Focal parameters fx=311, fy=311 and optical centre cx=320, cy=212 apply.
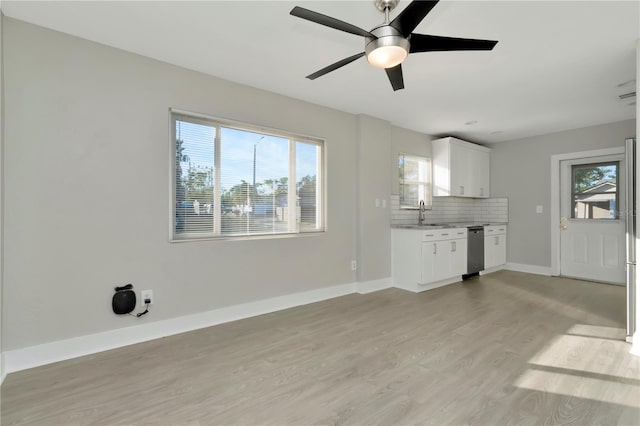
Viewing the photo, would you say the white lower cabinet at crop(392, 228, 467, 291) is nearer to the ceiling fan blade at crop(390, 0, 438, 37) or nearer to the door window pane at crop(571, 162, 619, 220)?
the door window pane at crop(571, 162, 619, 220)

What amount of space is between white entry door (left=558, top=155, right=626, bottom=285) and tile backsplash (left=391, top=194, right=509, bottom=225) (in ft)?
3.20

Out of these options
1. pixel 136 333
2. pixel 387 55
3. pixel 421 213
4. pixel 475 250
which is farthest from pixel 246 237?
pixel 475 250

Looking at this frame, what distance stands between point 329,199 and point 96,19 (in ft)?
9.14

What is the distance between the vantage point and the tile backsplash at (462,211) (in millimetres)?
5199

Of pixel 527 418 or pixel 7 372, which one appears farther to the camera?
pixel 7 372

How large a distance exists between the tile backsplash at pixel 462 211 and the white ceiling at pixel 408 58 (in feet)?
5.93

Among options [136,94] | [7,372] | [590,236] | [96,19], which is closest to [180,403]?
[7,372]

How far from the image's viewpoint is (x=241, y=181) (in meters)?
3.37

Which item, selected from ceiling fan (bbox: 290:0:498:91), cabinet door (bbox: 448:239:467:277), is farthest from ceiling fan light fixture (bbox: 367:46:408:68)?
cabinet door (bbox: 448:239:467:277)

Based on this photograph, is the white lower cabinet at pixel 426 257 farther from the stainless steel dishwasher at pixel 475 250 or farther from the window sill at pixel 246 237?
the window sill at pixel 246 237

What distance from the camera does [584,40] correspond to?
2467mm

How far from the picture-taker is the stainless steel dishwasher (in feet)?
16.6

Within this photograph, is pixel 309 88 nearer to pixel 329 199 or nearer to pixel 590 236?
pixel 329 199

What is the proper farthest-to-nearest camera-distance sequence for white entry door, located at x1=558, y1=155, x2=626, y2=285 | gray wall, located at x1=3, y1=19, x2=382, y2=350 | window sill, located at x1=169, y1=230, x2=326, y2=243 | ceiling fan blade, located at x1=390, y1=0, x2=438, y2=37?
white entry door, located at x1=558, y1=155, x2=626, y2=285, window sill, located at x1=169, y1=230, x2=326, y2=243, gray wall, located at x1=3, y1=19, x2=382, y2=350, ceiling fan blade, located at x1=390, y1=0, x2=438, y2=37
